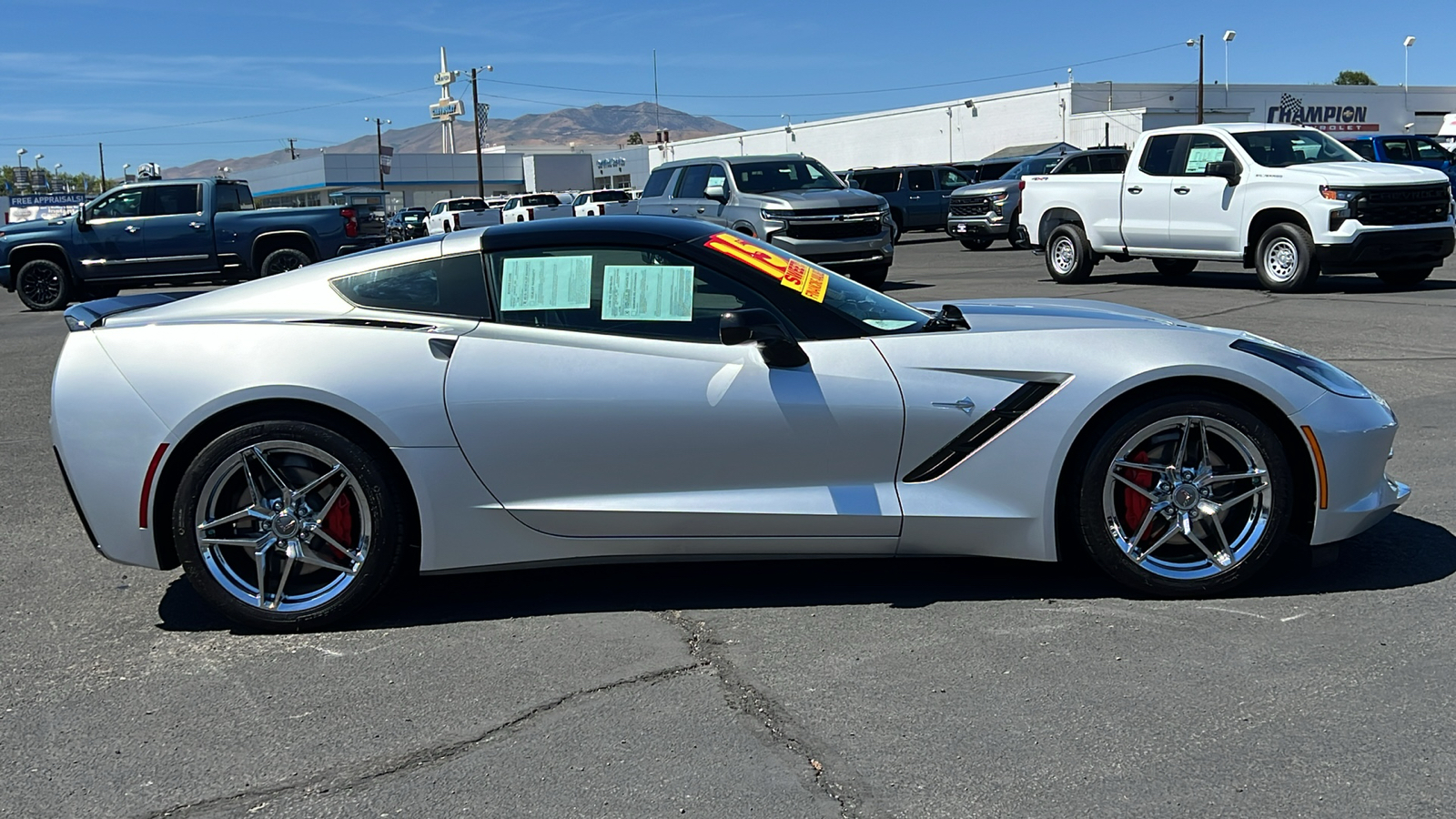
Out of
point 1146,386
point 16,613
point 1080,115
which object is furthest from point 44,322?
point 1080,115

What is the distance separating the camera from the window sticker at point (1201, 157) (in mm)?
14352

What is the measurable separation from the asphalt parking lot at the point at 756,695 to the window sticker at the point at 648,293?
3.29ft

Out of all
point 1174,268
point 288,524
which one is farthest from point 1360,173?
point 288,524

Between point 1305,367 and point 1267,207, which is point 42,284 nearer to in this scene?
point 1267,207

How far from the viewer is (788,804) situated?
9.40 feet

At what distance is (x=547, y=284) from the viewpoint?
14.0 feet

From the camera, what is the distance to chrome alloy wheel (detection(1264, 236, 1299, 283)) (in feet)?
45.0

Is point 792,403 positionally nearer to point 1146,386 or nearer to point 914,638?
point 914,638

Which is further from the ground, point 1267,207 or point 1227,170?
point 1227,170

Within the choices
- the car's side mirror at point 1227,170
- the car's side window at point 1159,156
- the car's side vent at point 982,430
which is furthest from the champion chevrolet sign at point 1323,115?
the car's side vent at point 982,430

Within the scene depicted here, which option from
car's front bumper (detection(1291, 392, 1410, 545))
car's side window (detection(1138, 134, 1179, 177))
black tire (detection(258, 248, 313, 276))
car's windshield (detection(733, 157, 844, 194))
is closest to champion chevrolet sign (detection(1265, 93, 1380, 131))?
car's windshield (detection(733, 157, 844, 194))

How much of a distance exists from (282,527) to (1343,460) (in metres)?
3.48

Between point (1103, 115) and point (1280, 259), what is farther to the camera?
point (1103, 115)

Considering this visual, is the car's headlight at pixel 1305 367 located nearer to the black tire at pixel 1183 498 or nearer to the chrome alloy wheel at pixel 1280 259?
the black tire at pixel 1183 498
